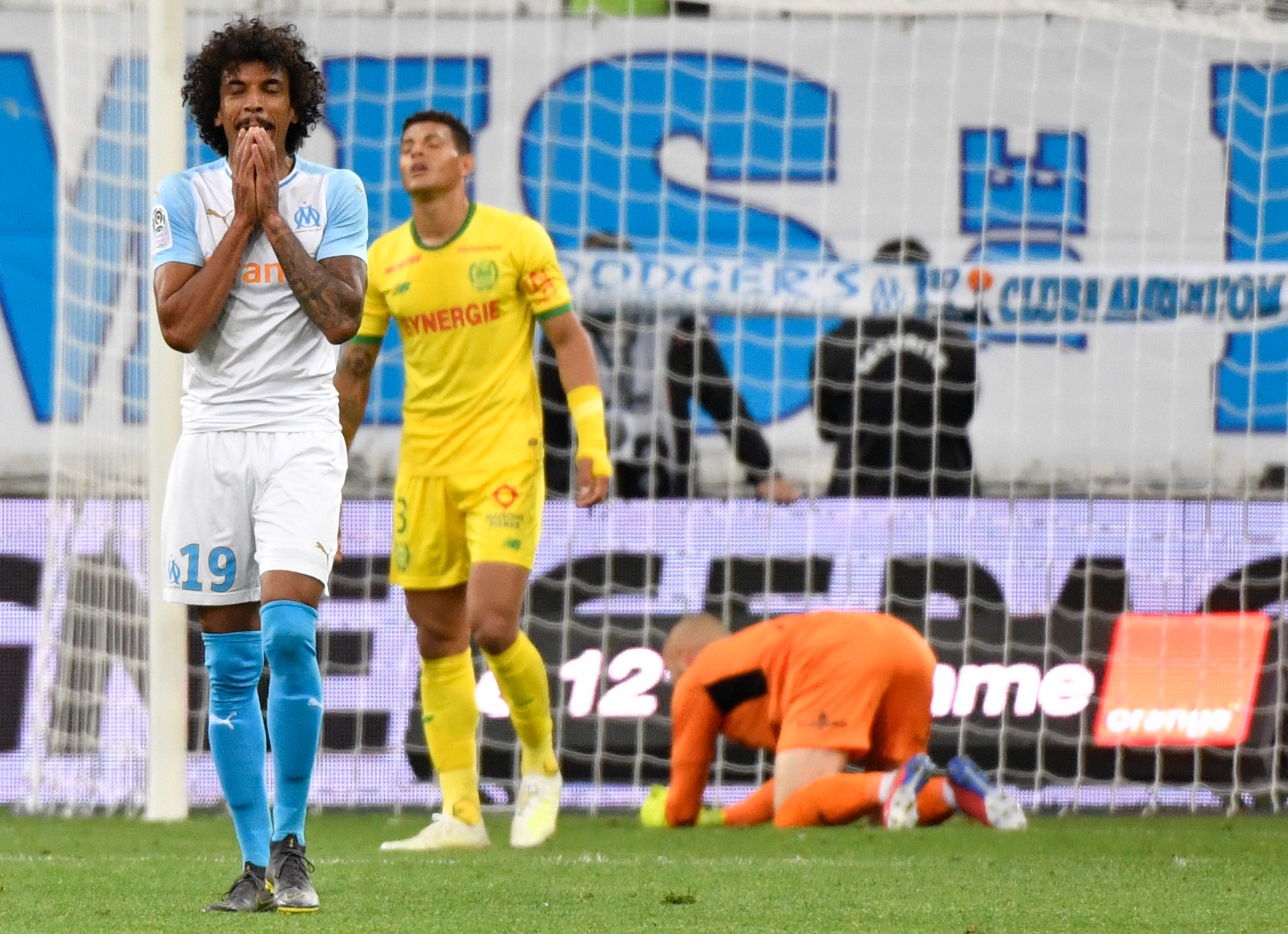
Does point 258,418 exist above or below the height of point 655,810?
above

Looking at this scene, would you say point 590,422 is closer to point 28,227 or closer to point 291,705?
point 291,705

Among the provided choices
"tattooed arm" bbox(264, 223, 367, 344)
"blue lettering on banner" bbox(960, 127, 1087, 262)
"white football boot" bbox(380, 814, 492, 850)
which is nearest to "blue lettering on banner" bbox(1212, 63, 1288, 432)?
"blue lettering on banner" bbox(960, 127, 1087, 262)

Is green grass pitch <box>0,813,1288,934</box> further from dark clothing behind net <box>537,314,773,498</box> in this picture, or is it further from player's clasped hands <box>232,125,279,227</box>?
dark clothing behind net <box>537,314,773,498</box>

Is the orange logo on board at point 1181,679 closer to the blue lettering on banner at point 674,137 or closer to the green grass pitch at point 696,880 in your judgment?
the green grass pitch at point 696,880

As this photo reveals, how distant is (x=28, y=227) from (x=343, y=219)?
231 inches

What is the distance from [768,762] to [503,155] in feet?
10.8

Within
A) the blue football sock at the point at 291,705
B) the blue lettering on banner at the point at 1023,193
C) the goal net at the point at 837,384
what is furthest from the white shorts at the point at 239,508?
the blue lettering on banner at the point at 1023,193

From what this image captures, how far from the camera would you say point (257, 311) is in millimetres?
3502

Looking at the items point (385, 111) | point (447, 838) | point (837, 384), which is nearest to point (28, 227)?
point (385, 111)

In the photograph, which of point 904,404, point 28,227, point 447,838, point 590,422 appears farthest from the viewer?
point 28,227

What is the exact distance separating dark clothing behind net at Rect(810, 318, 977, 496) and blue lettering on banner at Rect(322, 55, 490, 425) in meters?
1.71

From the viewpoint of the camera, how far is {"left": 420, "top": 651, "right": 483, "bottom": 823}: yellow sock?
5188 millimetres

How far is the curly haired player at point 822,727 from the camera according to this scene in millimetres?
5512

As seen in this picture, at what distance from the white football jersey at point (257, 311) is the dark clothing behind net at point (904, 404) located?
3655mm
